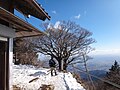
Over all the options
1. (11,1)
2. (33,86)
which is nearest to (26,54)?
(33,86)

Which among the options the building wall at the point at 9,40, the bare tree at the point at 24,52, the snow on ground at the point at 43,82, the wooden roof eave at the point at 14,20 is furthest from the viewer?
the bare tree at the point at 24,52

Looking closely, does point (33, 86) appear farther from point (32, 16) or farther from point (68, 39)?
point (68, 39)

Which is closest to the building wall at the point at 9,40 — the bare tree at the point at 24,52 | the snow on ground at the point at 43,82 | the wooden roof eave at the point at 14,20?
the wooden roof eave at the point at 14,20

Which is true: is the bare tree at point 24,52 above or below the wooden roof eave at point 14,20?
above

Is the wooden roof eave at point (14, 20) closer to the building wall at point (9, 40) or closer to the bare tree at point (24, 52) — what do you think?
the building wall at point (9, 40)

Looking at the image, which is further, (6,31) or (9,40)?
(9,40)

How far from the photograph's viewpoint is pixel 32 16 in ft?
24.8

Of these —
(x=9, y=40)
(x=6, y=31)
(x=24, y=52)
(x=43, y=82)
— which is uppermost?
(x=24, y=52)

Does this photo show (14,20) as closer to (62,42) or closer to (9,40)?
(9,40)

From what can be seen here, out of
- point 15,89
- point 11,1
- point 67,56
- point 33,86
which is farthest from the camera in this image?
point 67,56

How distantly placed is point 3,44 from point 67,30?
840 inches

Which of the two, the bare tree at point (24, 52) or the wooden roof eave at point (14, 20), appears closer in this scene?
the wooden roof eave at point (14, 20)

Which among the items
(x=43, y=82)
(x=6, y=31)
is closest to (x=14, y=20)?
(x=6, y=31)

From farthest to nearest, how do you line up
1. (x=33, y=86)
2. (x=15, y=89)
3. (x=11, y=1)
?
(x=33, y=86) < (x=15, y=89) < (x=11, y=1)
